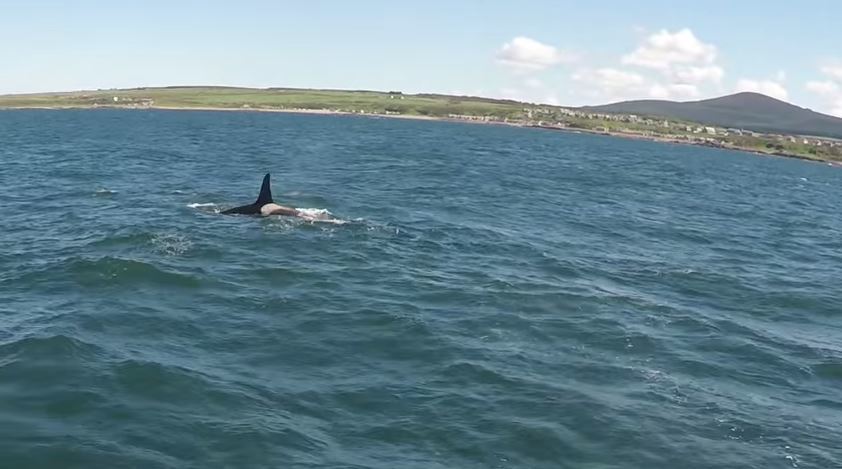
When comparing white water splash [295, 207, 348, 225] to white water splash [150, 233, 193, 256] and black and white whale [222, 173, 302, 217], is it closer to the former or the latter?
black and white whale [222, 173, 302, 217]

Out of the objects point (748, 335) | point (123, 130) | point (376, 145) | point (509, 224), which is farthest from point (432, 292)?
point (123, 130)

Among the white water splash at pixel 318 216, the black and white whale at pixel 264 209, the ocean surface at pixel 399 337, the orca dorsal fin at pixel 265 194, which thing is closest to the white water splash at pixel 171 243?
the ocean surface at pixel 399 337

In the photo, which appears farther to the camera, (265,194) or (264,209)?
(264,209)

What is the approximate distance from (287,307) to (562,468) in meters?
16.8

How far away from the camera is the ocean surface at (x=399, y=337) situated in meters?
23.7

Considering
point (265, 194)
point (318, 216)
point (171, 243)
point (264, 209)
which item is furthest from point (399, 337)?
point (264, 209)

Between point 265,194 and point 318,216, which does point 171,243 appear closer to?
point 265,194

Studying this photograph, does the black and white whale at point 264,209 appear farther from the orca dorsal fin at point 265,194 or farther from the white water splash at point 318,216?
the white water splash at point 318,216

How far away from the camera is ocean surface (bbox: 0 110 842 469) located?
23.7m

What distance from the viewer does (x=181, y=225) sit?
169 ft

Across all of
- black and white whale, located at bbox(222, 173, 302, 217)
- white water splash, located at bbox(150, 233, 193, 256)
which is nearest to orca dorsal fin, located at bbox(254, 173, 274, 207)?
black and white whale, located at bbox(222, 173, 302, 217)

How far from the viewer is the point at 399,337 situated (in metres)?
32.7

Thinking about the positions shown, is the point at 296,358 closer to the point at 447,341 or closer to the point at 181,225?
the point at 447,341

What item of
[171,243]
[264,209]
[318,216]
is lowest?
[171,243]
